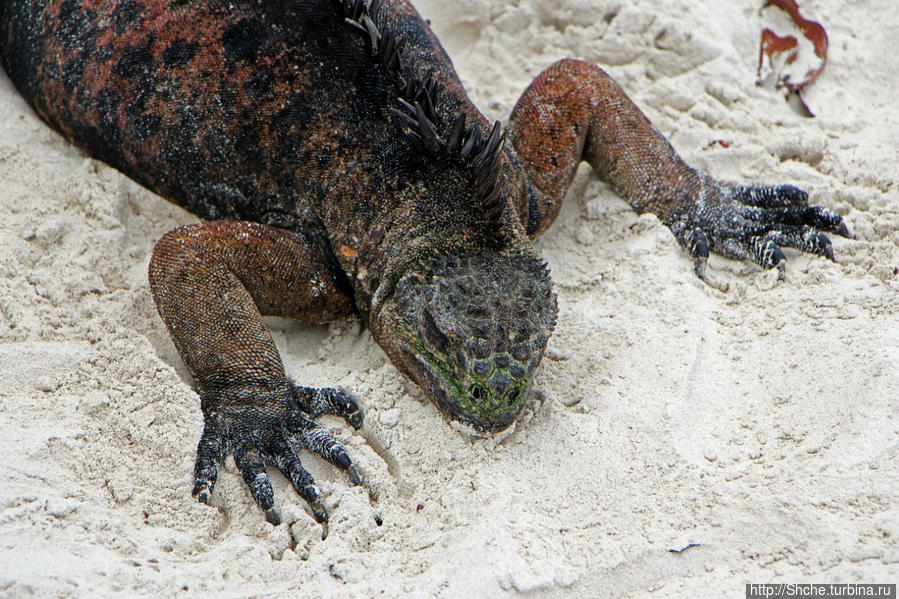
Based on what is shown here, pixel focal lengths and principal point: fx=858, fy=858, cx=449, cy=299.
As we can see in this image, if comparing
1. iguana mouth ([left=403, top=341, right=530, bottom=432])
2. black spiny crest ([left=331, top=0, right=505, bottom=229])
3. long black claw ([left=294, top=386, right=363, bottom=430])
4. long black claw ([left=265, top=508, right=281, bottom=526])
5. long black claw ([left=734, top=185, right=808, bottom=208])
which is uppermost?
black spiny crest ([left=331, top=0, right=505, bottom=229])

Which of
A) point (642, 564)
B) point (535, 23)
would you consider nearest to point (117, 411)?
point (642, 564)

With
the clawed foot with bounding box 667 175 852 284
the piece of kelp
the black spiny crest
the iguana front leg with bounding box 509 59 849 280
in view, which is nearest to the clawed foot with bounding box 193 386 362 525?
the black spiny crest

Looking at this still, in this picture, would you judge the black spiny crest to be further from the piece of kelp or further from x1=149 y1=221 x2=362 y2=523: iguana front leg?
the piece of kelp

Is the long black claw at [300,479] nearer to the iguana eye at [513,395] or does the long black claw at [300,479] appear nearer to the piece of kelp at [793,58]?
the iguana eye at [513,395]

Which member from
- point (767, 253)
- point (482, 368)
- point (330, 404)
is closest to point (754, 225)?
point (767, 253)

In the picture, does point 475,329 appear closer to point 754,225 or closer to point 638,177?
point 638,177

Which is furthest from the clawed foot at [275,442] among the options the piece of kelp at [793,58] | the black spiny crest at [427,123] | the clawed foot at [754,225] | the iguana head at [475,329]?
the piece of kelp at [793,58]

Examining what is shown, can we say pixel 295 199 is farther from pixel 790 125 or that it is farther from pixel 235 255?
pixel 790 125
